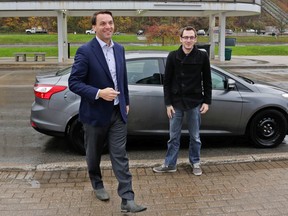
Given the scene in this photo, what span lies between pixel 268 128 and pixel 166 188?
2.47 metres

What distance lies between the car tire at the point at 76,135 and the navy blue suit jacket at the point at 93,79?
214 cm

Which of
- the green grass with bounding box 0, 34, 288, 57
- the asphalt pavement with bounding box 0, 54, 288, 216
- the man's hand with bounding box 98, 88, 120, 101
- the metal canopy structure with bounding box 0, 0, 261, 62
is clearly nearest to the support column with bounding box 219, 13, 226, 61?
the metal canopy structure with bounding box 0, 0, 261, 62

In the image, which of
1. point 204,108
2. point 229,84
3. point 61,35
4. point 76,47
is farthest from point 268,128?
point 76,47

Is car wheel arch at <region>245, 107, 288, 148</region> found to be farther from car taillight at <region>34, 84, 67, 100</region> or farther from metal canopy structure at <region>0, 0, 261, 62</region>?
metal canopy structure at <region>0, 0, 261, 62</region>

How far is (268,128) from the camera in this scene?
622 cm

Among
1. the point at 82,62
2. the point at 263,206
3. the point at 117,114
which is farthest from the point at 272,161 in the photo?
the point at 82,62

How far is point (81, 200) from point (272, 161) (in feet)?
9.01

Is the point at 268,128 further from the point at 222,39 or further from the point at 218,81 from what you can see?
the point at 222,39

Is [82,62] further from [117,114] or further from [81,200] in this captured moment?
[81,200]

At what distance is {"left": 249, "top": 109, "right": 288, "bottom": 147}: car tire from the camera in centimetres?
A: 615

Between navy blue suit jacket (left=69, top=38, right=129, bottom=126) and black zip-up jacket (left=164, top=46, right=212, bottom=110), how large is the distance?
3.75ft

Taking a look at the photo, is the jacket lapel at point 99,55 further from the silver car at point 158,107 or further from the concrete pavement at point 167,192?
the silver car at point 158,107

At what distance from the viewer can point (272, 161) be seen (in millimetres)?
5484

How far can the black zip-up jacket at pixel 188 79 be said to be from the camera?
4664 mm
